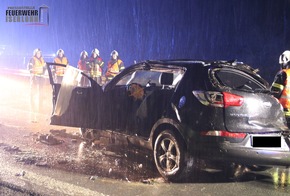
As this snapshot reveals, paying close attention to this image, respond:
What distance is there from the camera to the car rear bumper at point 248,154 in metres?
3.87

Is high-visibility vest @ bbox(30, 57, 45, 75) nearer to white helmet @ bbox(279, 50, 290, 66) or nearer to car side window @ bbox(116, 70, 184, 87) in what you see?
car side window @ bbox(116, 70, 184, 87)

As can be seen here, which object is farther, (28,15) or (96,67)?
(28,15)

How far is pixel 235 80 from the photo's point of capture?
4.46 m

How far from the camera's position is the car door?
5.44 metres

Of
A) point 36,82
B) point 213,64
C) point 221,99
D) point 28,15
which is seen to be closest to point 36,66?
point 36,82

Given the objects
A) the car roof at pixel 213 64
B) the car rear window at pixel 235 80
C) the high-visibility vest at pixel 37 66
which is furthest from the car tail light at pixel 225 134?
the high-visibility vest at pixel 37 66

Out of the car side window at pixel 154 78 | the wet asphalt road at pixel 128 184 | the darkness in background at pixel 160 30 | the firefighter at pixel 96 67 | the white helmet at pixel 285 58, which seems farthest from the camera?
the darkness in background at pixel 160 30

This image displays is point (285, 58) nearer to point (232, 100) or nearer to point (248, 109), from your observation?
point (248, 109)

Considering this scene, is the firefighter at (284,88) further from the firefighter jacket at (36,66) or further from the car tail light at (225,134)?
the firefighter jacket at (36,66)

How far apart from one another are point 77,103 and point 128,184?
1976mm

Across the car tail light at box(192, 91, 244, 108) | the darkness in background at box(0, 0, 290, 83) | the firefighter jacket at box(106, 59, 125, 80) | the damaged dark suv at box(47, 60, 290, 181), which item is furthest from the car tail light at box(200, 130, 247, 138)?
the darkness in background at box(0, 0, 290, 83)

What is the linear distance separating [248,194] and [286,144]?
74 centimetres

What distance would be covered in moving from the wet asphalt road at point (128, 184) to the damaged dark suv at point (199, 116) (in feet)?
1.08

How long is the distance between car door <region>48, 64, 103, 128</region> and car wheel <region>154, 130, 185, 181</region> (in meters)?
1.32
